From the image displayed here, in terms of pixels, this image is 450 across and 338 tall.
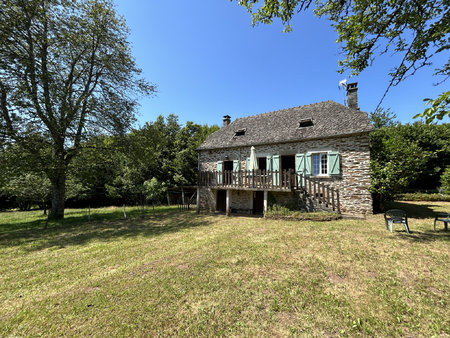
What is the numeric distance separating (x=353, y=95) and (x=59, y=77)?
16.8 metres

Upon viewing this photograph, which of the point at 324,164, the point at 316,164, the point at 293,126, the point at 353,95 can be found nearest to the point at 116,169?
Answer: the point at 293,126

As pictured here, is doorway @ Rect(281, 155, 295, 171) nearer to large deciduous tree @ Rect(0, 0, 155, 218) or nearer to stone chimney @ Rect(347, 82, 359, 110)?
stone chimney @ Rect(347, 82, 359, 110)

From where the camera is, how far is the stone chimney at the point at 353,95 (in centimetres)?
1055

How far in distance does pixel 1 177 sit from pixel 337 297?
1278 cm

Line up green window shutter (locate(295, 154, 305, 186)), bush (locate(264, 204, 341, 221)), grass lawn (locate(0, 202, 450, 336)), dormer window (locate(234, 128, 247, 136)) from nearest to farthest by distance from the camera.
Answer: grass lawn (locate(0, 202, 450, 336)) → bush (locate(264, 204, 341, 221)) → green window shutter (locate(295, 154, 305, 186)) → dormer window (locate(234, 128, 247, 136))

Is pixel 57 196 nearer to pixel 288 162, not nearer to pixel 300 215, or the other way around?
pixel 300 215

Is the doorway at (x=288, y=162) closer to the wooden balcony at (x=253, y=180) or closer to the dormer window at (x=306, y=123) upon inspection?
the wooden balcony at (x=253, y=180)

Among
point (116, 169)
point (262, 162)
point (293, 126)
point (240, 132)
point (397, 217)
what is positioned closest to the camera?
point (397, 217)

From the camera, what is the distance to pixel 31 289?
10.9 feet

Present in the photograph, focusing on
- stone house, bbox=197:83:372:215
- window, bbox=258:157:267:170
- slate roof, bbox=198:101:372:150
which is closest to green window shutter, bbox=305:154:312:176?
stone house, bbox=197:83:372:215

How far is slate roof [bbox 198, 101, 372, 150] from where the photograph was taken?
30.4ft

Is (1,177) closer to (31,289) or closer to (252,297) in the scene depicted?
(31,289)

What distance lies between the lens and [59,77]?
927 centimetres

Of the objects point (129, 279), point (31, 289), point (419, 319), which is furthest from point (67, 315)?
point (419, 319)
